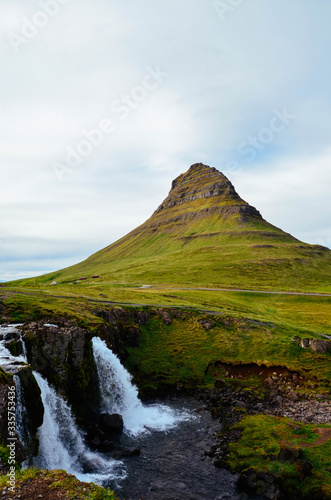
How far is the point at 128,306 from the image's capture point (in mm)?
63062

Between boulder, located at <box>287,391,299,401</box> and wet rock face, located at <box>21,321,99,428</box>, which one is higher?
wet rock face, located at <box>21,321,99,428</box>

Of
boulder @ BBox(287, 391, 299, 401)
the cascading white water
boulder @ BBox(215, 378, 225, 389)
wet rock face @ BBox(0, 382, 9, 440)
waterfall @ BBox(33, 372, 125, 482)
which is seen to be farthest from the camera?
boulder @ BBox(215, 378, 225, 389)

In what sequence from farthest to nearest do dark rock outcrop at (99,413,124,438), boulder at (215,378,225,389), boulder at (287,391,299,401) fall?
boulder at (215,378,225,389)
boulder at (287,391,299,401)
dark rock outcrop at (99,413,124,438)

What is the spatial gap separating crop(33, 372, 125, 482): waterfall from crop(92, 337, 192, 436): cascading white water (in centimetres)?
647

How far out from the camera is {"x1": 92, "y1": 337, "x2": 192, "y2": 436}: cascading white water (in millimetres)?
36469

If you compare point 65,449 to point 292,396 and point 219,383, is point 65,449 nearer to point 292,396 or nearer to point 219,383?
point 219,383

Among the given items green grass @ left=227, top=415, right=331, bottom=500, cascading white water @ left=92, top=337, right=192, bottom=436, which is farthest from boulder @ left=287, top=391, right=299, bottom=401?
cascading white water @ left=92, top=337, right=192, bottom=436

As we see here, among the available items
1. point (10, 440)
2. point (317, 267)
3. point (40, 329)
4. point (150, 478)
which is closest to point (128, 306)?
point (40, 329)

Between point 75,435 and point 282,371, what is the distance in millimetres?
31952

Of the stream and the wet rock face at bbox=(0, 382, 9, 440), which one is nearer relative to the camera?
the wet rock face at bbox=(0, 382, 9, 440)

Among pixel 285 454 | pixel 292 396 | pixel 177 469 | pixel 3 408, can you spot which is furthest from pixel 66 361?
pixel 292 396

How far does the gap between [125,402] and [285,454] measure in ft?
70.6

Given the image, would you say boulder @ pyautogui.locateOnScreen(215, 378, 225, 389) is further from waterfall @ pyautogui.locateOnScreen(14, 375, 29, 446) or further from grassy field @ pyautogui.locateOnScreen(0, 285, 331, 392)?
waterfall @ pyautogui.locateOnScreen(14, 375, 29, 446)

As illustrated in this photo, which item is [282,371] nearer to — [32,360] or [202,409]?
[202,409]
